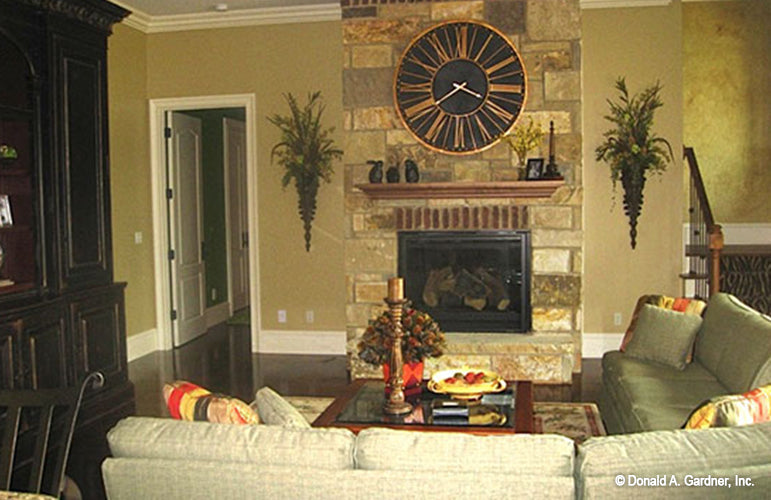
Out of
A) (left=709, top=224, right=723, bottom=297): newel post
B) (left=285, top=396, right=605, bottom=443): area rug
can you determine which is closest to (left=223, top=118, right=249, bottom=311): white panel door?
(left=285, top=396, right=605, bottom=443): area rug

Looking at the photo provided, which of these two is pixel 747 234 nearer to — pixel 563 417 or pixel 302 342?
pixel 563 417

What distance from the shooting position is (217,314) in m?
8.92

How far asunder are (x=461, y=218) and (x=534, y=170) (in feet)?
2.20

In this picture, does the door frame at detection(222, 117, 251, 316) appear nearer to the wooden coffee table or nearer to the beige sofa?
the wooden coffee table

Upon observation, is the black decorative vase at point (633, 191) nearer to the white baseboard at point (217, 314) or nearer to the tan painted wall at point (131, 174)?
the tan painted wall at point (131, 174)

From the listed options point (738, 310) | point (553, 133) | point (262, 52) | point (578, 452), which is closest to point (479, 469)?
point (578, 452)

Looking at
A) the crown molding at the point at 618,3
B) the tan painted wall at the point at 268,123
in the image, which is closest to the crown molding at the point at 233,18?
the tan painted wall at the point at 268,123

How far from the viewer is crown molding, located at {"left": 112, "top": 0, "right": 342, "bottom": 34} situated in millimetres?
6938

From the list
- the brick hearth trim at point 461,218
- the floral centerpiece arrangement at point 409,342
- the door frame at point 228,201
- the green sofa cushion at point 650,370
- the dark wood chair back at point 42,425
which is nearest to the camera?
the dark wood chair back at point 42,425

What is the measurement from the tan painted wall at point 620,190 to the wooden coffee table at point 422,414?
112 inches

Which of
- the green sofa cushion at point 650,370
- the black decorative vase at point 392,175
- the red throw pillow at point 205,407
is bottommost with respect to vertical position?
the green sofa cushion at point 650,370

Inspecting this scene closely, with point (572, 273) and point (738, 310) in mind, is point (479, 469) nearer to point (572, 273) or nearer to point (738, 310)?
point (738, 310)

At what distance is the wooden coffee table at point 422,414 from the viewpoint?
3559mm

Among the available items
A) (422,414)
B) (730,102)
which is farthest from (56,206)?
(730,102)
